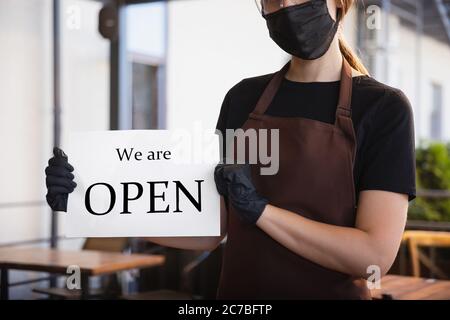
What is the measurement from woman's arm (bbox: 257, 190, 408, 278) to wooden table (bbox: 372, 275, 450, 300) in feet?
4.58

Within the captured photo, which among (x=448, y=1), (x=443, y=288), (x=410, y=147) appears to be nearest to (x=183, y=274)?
(x=443, y=288)

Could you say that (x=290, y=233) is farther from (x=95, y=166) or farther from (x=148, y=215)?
(x=95, y=166)

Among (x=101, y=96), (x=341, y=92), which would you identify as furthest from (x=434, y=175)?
(x=341, y=92)

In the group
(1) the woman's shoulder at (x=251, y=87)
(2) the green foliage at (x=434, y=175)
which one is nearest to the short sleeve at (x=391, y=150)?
(1) the woman's shoulder at (x=251, y=87)

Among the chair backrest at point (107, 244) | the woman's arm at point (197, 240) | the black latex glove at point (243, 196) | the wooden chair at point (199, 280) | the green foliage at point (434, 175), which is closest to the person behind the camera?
the black latex glove at point (243, 196)

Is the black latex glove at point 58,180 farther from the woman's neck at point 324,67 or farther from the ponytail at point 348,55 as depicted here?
the ponytail at point 348,55

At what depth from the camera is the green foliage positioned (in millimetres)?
6238

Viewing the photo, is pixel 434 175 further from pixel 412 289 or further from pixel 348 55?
pixel 348 55

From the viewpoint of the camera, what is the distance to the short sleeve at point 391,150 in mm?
1176

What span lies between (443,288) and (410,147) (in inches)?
72.0

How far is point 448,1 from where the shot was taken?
24.3ft

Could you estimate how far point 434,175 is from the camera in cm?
666

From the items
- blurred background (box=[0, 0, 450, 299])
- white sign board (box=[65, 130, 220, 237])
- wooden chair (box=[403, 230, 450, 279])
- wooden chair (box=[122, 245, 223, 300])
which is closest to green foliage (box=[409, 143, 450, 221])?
blurred background (box=[0, 0, 450, 299])

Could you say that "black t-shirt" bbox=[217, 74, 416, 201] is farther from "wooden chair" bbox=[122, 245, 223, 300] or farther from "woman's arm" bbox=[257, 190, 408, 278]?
A: "wooden chair" bbox=[122, 245, 223, 300]
